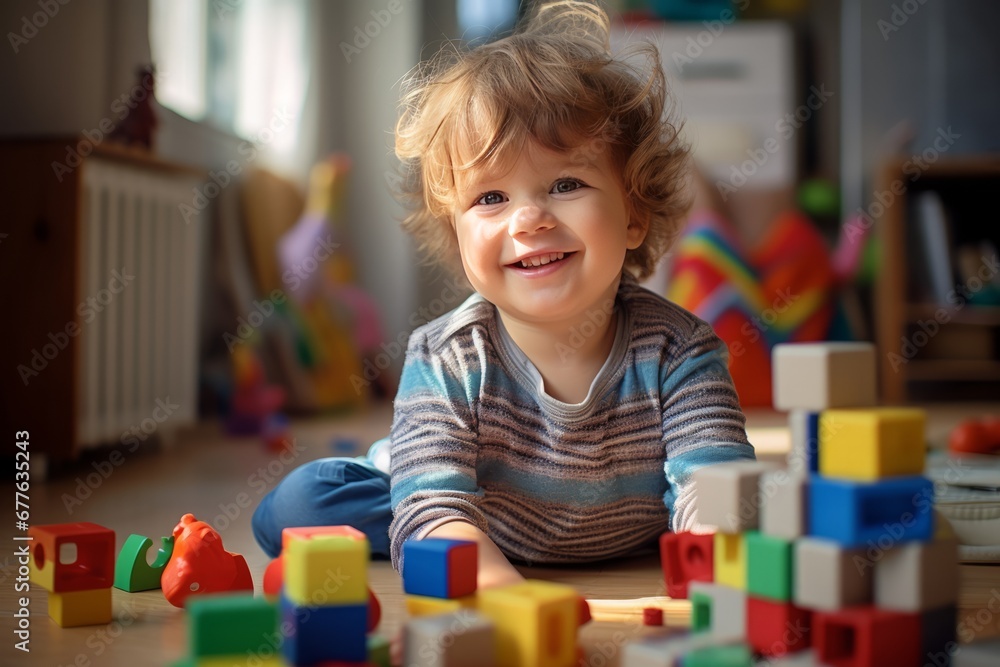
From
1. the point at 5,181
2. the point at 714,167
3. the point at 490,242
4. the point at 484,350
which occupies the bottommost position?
the point at 484,350

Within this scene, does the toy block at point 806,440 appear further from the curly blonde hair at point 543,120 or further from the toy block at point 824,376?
the curly blonde hair at point 543,120

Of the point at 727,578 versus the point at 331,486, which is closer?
the point at 727,578

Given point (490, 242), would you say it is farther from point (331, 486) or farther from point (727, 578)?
point (727, 578)

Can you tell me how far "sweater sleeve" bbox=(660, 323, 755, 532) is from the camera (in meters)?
1.05

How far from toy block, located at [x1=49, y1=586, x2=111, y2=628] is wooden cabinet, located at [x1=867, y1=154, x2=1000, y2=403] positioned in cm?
256

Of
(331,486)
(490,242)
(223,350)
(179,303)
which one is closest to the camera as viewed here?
(490,242)

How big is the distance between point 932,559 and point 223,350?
239cm

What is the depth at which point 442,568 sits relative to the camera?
772 mm

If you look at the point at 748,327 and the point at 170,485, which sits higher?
the point at 748,327

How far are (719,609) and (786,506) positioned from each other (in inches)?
4.1

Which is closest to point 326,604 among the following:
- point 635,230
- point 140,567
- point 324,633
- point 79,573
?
point 324,633

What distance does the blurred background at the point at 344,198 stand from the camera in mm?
1860

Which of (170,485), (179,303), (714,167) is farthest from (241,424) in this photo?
(714,167)

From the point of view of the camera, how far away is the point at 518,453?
110 cm
